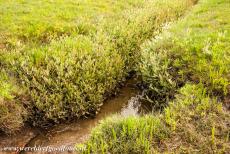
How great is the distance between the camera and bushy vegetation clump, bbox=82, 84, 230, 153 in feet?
23.9

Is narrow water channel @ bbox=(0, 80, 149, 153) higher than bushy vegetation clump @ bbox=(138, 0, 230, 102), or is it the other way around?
bushy vegetation clump @ bbox=(138, 0, 230, 102)

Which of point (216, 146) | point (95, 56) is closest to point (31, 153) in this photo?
point (95, 56)

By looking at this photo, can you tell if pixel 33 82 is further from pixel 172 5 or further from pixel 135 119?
pixel 172 5

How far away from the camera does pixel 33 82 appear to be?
31.2ft

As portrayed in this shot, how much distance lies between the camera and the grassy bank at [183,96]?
7398 millimetres

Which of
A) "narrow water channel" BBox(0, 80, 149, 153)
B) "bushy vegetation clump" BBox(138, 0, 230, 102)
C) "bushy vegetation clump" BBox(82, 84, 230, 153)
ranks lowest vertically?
"narrow water channel" BBox(0, 80, 149, 153)

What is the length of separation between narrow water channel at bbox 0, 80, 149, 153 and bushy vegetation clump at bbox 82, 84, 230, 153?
155 centimetres

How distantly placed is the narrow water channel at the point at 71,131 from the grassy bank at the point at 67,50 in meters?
0.27

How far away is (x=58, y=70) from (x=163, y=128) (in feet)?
11.3

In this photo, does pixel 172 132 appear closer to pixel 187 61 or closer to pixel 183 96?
pixel 183 96

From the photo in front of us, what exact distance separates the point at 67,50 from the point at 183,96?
3637 millimetres

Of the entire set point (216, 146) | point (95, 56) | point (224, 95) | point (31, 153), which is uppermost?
point (95, 56)

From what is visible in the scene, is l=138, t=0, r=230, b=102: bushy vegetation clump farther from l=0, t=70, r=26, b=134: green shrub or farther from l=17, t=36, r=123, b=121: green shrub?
l=0, t=70, r=26, b=134: green shrub

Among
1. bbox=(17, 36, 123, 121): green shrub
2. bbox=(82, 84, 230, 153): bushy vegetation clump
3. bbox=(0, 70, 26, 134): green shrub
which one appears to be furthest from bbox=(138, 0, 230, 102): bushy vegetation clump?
bbox=(0, 70, 26, 134): green shrub
